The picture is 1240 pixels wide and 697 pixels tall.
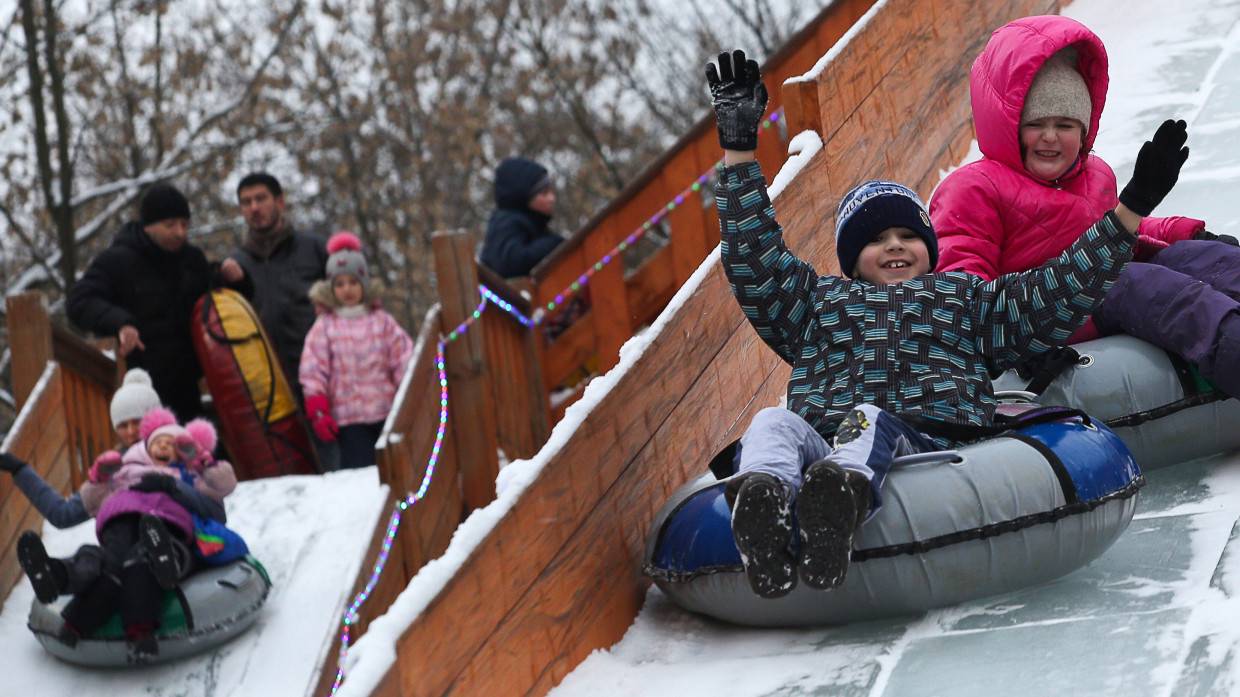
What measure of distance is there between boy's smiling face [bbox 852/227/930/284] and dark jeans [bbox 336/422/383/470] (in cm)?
355

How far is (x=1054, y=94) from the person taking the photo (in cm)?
451

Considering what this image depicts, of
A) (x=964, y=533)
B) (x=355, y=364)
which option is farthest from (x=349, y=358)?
(x=964, y=533)

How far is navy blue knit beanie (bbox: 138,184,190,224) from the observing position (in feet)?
23.3

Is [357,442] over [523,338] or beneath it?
beneath

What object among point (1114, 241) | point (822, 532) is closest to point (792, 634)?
point (822, 532)

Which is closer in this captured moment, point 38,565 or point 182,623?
point 38,565

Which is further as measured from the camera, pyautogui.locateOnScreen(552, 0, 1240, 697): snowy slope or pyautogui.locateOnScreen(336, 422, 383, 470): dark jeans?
pyautogui.locateOnScreen(336, 422, 383, 470): dark jeans

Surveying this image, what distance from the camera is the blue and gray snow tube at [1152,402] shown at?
396 centimetres

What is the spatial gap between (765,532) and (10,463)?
152 inches

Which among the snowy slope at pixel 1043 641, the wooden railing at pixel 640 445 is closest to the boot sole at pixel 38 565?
the wooden railing at pixel 640 445

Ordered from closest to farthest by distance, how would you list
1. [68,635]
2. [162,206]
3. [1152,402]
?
[1152,402] < [68,635] < [162,206]

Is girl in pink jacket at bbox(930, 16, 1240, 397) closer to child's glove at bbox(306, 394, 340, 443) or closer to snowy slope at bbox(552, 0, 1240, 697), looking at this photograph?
snowy slope at bbox(552, 0, 1240, 697)

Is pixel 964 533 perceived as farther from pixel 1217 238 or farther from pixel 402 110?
pixel 402 110

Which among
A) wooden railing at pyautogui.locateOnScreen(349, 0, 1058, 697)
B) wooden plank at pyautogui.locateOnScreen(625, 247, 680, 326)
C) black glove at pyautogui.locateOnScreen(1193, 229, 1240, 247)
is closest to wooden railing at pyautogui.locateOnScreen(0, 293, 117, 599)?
wooden plank at pyautogui.locateOnScreen(625, 247, 680, 326)
